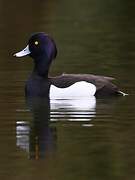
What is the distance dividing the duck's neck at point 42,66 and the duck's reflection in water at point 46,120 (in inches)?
24.1

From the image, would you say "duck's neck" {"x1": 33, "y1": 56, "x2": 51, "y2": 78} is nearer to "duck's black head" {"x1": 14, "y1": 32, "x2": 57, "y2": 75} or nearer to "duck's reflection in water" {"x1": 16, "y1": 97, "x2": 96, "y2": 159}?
"duck's black head" {"x1": 14, "y1": 32, "x2": 57, "y2": 75}

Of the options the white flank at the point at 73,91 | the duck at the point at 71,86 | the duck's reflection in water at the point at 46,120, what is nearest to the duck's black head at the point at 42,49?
the duck at the point at 71,86

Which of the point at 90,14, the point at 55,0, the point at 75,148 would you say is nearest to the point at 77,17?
the point at 90,14

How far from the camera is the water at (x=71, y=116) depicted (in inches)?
409

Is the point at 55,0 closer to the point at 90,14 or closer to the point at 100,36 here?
the point at 90,14

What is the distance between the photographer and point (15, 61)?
58.6ft

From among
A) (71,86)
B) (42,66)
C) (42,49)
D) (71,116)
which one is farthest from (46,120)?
(42,49)

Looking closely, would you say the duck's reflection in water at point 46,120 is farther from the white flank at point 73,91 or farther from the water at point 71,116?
the white flank at point 73,91

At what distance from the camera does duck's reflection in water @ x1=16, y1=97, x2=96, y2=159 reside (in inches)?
446

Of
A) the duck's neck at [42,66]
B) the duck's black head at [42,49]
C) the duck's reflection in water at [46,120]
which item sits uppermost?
the duck's black head at [42,49]

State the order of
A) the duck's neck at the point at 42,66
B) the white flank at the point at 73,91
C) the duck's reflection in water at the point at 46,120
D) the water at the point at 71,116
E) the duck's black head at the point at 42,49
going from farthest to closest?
the duck's black head at the point at 42,49 < the duck's neck at the point at 42,66 < the white flank at the point at 73,91 < the duck's reflection in water at the point at 46,120 < the water at the point at 71,116

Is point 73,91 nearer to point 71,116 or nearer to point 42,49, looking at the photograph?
point 42,49

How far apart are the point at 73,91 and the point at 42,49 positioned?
108 cm

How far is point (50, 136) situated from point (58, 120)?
0.93m
